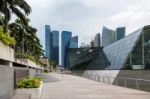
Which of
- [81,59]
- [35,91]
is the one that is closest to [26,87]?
[35,91]

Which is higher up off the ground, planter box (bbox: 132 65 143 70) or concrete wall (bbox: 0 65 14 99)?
planter box (bbox: 132 65 143 70)

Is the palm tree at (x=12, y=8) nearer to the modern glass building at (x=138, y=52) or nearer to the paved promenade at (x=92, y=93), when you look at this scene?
the paved promenade at (x=92, y=93)

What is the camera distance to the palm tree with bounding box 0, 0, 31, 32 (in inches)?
1576

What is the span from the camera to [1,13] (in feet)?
136

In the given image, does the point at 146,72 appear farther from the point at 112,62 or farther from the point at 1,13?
the point at 1,13

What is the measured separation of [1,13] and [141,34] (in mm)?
35315

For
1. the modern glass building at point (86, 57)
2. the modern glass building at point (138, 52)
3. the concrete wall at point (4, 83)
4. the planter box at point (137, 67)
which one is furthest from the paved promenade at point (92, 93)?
the modern glass building at point (86, 57)

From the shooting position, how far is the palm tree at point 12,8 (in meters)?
40.0

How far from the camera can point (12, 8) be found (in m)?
43.0

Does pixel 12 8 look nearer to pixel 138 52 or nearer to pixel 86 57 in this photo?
pixel 138 52

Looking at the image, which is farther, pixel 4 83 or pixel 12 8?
pixel 12 8

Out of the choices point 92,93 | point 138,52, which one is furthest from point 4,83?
point 138,52

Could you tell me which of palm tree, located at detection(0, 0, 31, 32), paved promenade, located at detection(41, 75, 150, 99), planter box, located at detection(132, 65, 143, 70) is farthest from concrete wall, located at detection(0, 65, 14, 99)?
planter box, located at detection(132, 65, 143, 70)

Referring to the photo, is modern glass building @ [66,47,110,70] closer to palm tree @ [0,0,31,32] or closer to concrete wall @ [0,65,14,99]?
palm tree @ [0,0,31,32]
